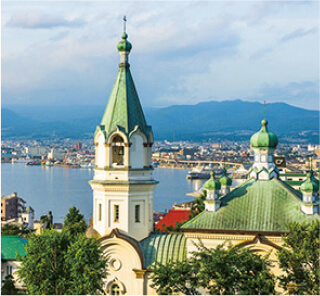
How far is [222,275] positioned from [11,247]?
10497mm

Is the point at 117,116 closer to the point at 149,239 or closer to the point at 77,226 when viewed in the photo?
the point at 149,239

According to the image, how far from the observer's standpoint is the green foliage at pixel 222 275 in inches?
390

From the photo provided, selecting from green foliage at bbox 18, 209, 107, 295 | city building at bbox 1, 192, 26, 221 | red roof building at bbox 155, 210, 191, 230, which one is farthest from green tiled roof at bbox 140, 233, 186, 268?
city building at bbox 1, 192, 26, 221

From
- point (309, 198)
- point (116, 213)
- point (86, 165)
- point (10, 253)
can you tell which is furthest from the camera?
point (86, 165)

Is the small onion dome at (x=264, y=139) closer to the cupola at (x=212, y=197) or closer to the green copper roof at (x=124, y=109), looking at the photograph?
the cupola at (x=212, y=197)

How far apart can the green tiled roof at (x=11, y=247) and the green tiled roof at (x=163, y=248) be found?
7175mm

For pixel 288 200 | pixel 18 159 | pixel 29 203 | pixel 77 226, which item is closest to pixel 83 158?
pixel 18 159

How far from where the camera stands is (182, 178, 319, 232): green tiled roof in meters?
11.7

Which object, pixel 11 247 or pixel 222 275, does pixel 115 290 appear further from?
pixel 11 247

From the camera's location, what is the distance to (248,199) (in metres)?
12.2

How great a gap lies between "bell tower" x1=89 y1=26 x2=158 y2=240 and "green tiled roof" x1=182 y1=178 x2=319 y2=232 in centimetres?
110

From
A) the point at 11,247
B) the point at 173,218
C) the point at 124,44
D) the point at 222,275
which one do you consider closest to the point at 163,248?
the point at 222,275

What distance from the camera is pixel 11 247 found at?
1889 cm

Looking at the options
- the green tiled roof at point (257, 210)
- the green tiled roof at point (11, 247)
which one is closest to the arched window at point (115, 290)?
the green tiled roof at point (257, 210)
